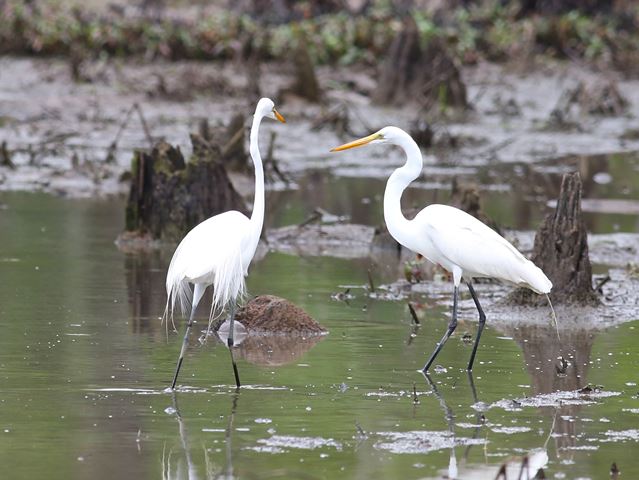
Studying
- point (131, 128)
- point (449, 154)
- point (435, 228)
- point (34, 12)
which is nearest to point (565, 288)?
point (435, 228)

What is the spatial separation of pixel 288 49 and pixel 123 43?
9.86 ft

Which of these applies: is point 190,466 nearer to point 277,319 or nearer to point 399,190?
point 399,190

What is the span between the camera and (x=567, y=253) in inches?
420

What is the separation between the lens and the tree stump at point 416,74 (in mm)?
23484

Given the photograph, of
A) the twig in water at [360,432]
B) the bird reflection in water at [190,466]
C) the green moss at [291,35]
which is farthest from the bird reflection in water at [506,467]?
the green moss at [291,35]

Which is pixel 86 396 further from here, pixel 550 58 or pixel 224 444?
pixel 550 58

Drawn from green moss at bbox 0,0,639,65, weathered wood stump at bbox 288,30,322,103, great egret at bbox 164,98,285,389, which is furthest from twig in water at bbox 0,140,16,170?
great egret at bbox 164,98,285,389

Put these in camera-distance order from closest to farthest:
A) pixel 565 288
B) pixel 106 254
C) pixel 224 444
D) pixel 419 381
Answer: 1. pixel 224 444
2. pixel 419 381
3. pixel 565 288
4. pixel 106 254

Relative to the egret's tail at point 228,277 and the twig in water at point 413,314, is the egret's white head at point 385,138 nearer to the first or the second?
the egret's tail at point 228,277

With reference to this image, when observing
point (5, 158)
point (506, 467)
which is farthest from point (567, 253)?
point (5, 158)

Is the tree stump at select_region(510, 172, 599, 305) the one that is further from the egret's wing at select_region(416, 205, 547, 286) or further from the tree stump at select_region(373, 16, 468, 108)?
the tree stump at select_region(373, 16, 468, 108)

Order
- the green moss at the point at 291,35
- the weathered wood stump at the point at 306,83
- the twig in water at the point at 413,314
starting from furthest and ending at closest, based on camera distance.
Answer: the green moss at the point at 291,35 < the weathered wood stump at the point at 306,83 < the twig in water at the point at 413,314

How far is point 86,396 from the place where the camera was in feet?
25.6

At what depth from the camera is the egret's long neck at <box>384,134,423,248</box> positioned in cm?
912
